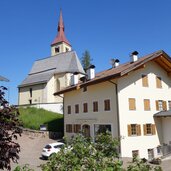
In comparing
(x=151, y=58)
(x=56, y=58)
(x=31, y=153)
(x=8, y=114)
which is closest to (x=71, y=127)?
(x=31, y=153)

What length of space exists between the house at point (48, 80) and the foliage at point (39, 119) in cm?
402

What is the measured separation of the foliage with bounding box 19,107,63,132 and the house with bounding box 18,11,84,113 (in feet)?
13.2

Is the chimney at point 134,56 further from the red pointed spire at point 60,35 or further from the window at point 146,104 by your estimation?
the red pointed spire at point 60,35

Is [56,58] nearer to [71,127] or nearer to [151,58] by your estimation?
[71,127]

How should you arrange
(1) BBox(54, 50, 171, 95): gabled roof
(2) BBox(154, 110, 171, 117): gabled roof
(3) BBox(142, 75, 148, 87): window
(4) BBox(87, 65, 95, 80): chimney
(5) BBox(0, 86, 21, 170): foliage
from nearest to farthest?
1. (5) BBox(0, 86, 21, 170): foliage
2. (1) BBox(54, 50, 171, 95): gabled roof
3. (2) BBox(154, 110, 171, 117): gabled roof
4. (3) BBox(142, 75, 148, 87): window
5. (4) BBox(87, 65, 95, 80): chimney

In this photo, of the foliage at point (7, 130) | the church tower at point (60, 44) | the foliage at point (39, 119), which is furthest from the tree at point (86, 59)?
the foliage at point (7, 130)

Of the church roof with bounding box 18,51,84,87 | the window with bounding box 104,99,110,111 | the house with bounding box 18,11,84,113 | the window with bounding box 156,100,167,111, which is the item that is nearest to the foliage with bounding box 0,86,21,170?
the window with bounding box 104,99,110,111

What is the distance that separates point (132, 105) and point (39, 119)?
16758mm

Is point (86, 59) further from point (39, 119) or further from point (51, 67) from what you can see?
point (39, 119)

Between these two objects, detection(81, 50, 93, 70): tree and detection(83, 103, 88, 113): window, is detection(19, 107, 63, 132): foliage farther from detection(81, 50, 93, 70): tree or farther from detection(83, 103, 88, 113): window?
detection(81, 50, 93, 70): tree

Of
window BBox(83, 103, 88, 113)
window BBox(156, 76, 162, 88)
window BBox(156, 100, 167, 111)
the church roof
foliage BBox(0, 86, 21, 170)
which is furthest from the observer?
the church roof

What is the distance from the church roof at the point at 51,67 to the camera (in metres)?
50.1

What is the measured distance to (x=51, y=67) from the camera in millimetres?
53594

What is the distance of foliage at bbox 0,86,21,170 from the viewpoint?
5079 mm
